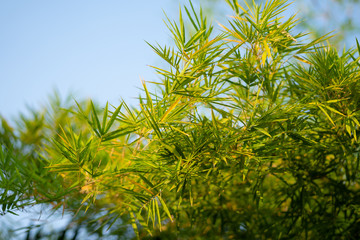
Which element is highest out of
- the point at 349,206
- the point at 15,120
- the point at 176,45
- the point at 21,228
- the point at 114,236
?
the point at 15,120

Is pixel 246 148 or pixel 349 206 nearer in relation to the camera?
pixel 246 148

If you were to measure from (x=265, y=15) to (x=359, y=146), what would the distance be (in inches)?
23.6

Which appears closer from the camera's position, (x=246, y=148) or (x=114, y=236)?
(x=246, y=148)

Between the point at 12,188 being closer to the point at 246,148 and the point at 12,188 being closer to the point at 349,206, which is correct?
the point at 246,148

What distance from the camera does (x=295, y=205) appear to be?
4.30 ft

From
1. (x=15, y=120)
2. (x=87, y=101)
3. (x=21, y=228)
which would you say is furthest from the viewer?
(x=87, y=101)

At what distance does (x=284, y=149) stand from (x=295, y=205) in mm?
350

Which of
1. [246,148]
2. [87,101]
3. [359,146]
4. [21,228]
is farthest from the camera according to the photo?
[87,101]

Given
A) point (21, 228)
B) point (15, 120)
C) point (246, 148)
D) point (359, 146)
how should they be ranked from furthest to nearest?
point (15, 120)
point (21, 228)
point (359, 146)
point (246, 148)

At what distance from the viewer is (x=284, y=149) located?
109cm

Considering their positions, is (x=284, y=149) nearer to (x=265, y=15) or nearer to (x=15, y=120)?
(x=265, y=15)

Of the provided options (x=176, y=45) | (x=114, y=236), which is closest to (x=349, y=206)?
(x=176, y=45)

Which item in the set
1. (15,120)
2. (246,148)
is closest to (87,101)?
(15,120)

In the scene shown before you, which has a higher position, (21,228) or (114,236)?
(21,228)
